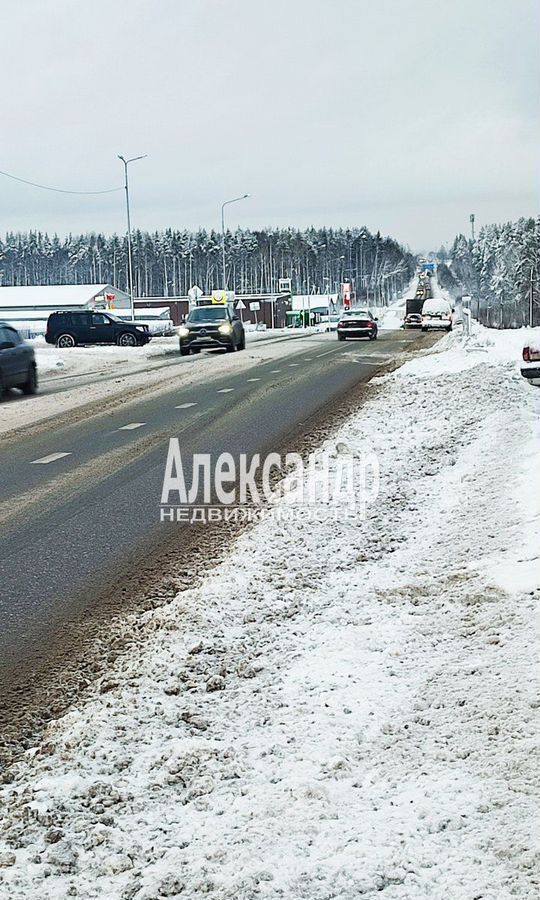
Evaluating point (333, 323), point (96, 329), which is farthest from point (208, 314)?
point (333, 323)

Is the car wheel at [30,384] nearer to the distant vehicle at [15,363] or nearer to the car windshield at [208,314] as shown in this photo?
the distant vehicle at [15,363]

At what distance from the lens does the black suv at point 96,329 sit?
40.9 metres

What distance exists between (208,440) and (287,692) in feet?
26.1

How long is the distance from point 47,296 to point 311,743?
109m

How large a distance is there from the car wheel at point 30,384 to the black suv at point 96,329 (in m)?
21.3

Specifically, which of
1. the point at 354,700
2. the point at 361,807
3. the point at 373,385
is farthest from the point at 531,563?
the point at 373,385

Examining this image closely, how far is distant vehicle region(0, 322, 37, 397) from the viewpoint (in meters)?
18.7

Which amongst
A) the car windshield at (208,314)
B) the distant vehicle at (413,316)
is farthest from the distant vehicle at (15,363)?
the distant vehicle at (413,316)

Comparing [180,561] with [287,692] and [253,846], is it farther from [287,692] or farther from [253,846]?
[253,846]

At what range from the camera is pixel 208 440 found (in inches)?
478

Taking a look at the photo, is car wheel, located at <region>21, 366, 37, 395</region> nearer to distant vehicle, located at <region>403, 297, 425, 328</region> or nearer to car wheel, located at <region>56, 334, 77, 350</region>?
car wheel, located at <region>56, 334, 77, 350</region>

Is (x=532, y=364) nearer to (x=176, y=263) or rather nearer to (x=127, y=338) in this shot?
(x=127, y=338)

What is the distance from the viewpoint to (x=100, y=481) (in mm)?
9539

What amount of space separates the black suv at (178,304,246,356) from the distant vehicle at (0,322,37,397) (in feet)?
46.3
